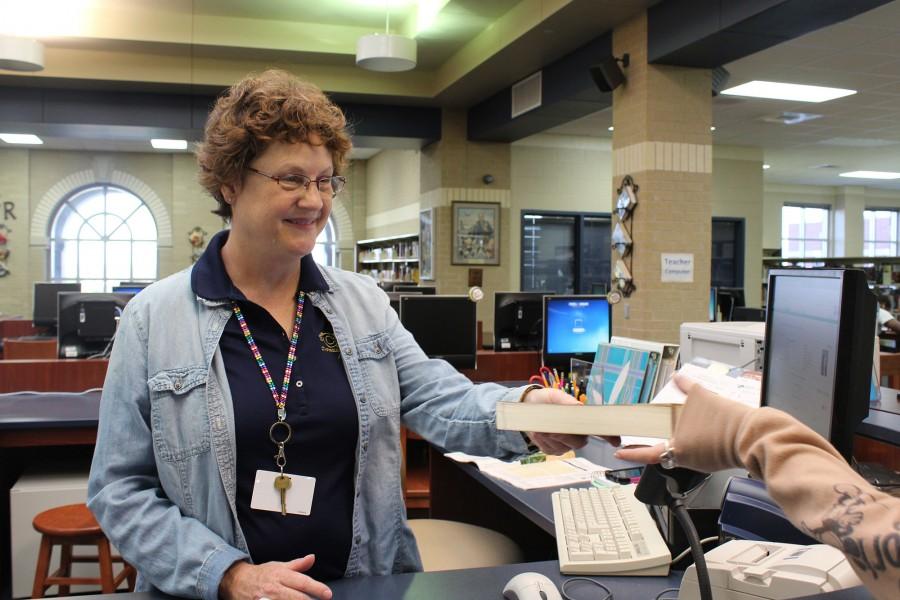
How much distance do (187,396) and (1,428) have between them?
2172 mm

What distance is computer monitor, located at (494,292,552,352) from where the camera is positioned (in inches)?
226

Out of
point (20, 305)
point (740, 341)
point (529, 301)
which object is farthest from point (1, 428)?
point (20, 305)

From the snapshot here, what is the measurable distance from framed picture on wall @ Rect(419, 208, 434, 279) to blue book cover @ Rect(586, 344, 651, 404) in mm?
6931

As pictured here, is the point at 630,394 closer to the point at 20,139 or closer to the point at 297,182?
the point at 297,182

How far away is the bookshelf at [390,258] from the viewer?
38.0 feet

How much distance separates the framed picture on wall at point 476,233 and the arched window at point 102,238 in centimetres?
673

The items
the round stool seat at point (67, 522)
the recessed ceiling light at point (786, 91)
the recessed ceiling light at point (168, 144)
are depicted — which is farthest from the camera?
the recessed ceiling light at point (168, 144)

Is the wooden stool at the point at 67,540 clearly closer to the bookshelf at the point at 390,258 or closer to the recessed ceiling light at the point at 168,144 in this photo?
the bookshelf at the point at 390,258

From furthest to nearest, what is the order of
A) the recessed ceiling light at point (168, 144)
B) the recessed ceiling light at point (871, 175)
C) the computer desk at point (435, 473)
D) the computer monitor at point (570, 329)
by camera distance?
the recessed ceiling light at point (871, 175) < the recessed ceiling light at point (168, 144) < the computer monitor at point (570, 329) < the computer desk at point (435, 473)

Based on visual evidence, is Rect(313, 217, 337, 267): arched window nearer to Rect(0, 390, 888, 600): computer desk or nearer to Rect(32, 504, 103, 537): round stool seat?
Rect(0, 390, 888, 600): computer desk

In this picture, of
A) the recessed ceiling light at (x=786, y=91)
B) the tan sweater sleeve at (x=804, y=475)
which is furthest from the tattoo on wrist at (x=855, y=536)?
the recessed ceiling light at (x=786, y=91)

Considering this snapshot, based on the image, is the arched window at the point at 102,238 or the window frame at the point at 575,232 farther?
the arched window at the point at 102,238

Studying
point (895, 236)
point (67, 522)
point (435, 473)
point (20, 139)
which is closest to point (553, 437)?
point (435, 473)

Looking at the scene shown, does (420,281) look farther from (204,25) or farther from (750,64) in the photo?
(750,64)
